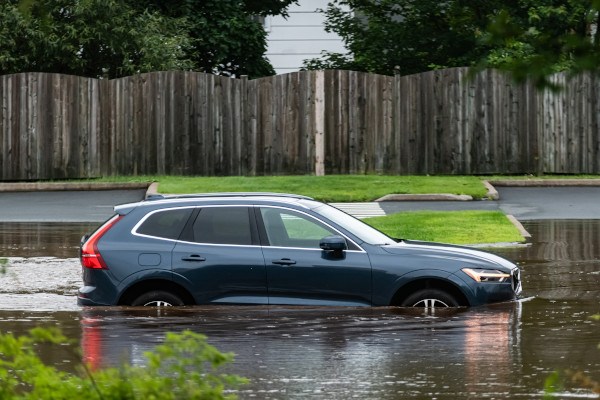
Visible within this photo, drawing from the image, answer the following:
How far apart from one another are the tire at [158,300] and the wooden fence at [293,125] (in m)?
16.3

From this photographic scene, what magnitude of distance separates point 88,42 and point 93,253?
1977cm

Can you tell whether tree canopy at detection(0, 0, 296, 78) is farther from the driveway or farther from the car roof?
the car roof

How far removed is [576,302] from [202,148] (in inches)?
644

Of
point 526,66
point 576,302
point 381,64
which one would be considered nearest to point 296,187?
point 381,64

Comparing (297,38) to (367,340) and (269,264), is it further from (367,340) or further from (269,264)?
(367,340)

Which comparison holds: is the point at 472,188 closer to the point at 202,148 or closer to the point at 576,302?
the point at 202,148

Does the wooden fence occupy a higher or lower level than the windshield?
higher

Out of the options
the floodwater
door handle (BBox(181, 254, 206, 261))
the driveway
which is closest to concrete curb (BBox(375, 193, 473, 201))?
the driveway

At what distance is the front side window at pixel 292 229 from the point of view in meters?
10.9

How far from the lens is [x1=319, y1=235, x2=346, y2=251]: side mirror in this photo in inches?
416

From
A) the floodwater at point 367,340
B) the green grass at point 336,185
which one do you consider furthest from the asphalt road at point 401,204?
the floodwater at point 367,340

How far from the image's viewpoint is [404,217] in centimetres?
2006

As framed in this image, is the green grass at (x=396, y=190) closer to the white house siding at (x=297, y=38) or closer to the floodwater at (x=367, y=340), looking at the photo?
the floodwater at (x=367, y=340)

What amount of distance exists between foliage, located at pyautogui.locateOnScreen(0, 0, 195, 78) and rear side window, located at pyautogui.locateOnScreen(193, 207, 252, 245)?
18.4 metres
